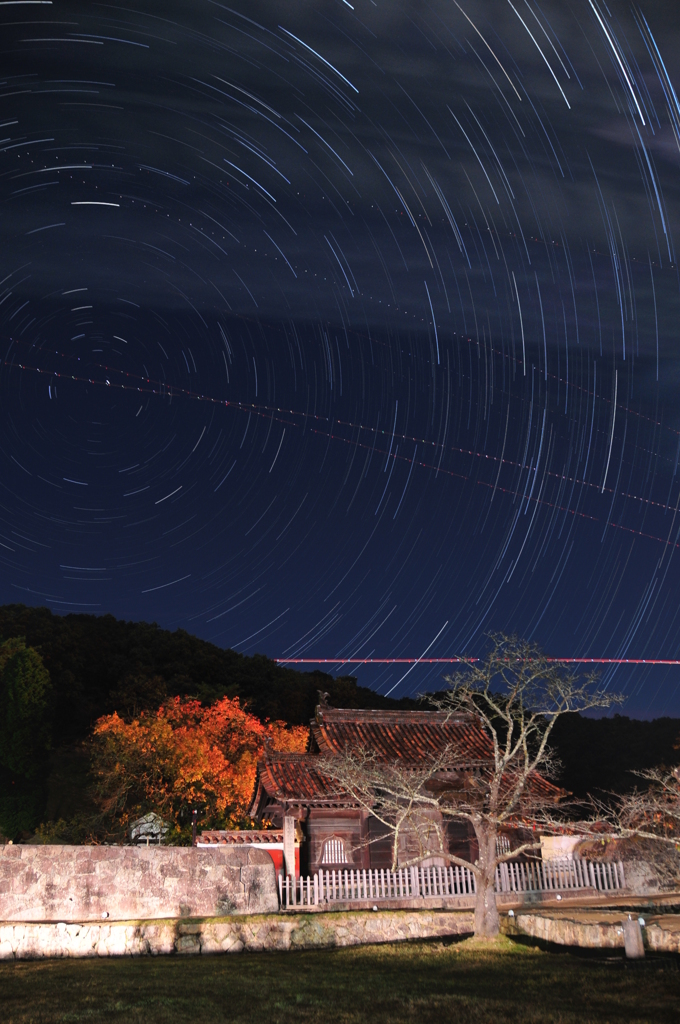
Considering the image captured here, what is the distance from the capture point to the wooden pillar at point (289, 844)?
2309 cm

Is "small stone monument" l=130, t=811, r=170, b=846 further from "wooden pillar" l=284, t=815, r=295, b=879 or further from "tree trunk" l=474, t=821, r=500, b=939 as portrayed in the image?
"tree trunk" l=474, t=821, r=500, b=939

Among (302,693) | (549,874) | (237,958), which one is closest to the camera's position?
(237,958)

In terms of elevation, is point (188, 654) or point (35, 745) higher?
point (188, 654)

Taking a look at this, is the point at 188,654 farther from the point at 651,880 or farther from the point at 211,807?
the point at 651,880

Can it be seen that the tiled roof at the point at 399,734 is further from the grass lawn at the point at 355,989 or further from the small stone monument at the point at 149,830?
the grass lawn at the point at 355,989

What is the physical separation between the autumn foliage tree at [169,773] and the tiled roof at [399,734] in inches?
231

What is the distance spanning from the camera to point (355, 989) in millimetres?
12016

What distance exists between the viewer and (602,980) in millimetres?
11766

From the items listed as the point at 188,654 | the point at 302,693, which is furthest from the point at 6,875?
the point at 188,654

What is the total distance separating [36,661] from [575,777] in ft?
127

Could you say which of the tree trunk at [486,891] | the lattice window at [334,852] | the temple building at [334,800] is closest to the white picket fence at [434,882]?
the temple building at [334,800]

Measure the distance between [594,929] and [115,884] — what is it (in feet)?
37.1

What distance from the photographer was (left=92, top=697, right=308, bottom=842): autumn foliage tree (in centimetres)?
3306

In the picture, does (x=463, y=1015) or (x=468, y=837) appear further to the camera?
(x=468, y=837)
